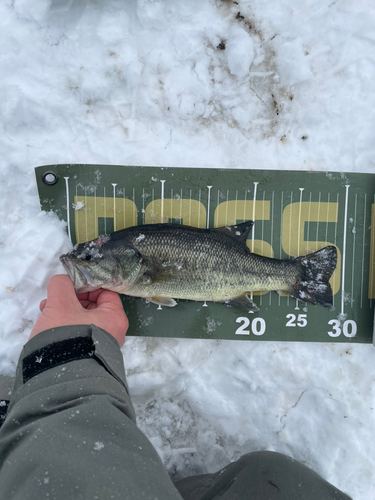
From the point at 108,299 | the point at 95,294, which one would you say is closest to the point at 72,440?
the point at 108,299

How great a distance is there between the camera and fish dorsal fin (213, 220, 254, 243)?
3039mm

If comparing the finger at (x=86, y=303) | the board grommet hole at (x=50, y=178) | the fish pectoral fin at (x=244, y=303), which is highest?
the board grommet hole at (x=50, y=178)

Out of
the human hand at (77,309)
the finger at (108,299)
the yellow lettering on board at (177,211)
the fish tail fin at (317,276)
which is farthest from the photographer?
the yellow lettering on board at (177,211)

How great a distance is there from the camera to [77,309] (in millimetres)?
2574

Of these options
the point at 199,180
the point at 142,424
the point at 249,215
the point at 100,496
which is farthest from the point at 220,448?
the point at 199,180

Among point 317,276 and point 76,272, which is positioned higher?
point 76,272

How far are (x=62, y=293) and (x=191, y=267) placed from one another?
1.16 m

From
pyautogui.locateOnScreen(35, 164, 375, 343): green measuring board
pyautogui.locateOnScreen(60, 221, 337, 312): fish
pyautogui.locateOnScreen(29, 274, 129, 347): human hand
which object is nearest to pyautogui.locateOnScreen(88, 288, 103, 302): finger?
pyautogui.locateOnScreen(29, 274, 129, 347): human hand

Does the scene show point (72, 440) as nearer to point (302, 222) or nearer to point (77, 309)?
point (77, 309)

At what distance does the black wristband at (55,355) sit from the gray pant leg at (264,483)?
1606mm

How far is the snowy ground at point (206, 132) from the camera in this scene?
10.2ft

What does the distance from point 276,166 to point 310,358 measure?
6.87 ft

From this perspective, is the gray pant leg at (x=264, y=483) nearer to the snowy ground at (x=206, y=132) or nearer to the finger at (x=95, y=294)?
the snowy ground at (x=206, y=132)

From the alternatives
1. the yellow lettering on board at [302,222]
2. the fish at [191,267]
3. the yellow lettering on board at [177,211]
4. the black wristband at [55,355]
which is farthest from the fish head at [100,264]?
the yellow lettering on board at [302,222]
